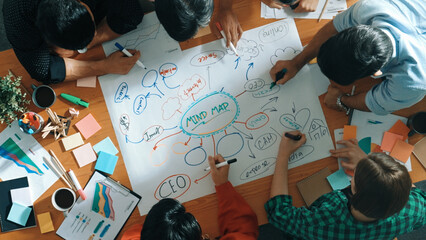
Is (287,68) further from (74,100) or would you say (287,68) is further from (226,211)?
(74,100)

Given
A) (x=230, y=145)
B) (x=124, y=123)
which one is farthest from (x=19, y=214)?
(x=230, y=145)

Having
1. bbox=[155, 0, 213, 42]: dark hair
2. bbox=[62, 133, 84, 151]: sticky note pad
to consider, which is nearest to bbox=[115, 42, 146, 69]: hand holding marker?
bbox=[155, 0, 213, 42]: dark hair

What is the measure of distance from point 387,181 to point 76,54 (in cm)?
118

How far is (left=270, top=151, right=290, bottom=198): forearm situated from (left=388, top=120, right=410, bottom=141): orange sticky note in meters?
0.42

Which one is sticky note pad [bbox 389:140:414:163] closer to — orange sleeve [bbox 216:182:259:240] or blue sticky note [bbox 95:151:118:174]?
orange sleeve [bbox 216:182:259:240]

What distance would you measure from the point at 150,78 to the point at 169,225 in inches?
21.7

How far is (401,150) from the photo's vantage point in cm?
116

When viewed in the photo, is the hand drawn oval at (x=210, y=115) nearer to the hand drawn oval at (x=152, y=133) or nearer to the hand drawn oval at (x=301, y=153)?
the hand drawn oval at (x=152, y=133)

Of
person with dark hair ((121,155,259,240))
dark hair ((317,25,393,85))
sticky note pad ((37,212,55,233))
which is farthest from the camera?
sticky note pad ((37,212,55,233))

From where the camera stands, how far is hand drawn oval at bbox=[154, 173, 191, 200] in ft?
3.76

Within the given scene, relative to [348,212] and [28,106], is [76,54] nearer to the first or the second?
[28,106]

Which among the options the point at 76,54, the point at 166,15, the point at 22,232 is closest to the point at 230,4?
the point at 166,15

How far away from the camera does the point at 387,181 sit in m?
0.93

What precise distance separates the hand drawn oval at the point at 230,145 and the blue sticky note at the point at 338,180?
0.36 metres
